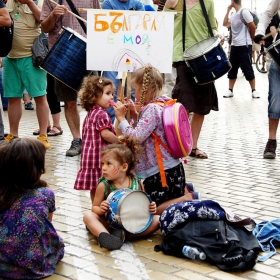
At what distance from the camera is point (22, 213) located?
3.62 m

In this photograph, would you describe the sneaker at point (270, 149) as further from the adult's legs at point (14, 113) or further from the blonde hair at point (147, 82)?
the adult's legs at point (14, 113)

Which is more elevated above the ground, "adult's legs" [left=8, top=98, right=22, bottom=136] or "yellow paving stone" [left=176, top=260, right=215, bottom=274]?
"adult's legs" [left=8, top=98, right=22, bottom=136]

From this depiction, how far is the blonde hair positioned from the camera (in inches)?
188

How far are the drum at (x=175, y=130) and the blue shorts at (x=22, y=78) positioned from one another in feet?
10.4

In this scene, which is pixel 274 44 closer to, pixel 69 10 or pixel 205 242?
pixel 69 10

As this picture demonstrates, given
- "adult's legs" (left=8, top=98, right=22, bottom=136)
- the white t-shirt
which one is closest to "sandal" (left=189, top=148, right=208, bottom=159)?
"adult's legs" (left=8, top=98, right=22, bottom=136)

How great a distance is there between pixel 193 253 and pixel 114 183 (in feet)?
2.94

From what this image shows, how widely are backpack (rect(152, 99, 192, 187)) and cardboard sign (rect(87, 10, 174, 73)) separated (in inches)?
30.7

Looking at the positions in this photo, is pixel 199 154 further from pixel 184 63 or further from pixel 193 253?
pixel 193 253

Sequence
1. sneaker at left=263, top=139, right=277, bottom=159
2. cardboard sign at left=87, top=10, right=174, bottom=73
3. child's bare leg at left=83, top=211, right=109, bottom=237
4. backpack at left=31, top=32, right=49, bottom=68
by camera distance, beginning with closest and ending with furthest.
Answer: child's bare leg at left=83, top=211, right=109, bottom=237 → cardboard sign at left=87, top=10, right=174, bottom=73 → sneaker at left=263, top=139, right=277, bottom=159 → backpack at left=31, top=32, right=49, bottom=68

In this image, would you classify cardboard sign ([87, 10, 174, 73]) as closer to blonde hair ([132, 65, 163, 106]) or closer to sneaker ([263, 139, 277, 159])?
blonde hair ([132, 65, 163, 106])

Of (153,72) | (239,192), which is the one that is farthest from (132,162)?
(239,192)

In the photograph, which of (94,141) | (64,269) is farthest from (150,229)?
(94,141)

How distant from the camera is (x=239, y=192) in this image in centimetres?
559
